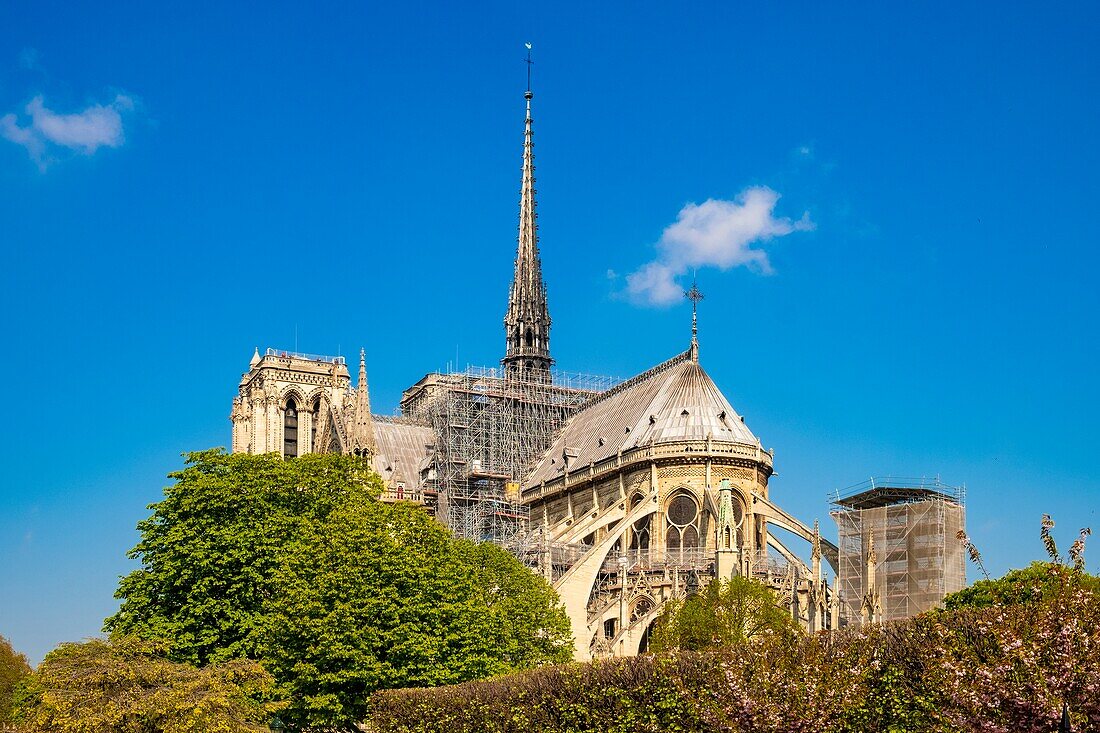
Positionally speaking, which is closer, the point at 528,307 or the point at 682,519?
the point at 682,519

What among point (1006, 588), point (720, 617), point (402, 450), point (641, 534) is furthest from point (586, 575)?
point (402, 450)

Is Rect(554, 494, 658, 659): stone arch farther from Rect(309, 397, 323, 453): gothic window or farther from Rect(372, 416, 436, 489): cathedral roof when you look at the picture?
Rect(309, 397, 323, 453): gothic window

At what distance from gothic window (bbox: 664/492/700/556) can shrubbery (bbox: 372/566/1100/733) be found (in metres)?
35.2

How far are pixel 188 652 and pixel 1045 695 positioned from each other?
94.5 ft

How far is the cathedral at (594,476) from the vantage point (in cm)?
6519

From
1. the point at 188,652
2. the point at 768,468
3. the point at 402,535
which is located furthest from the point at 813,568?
the point at 188,652

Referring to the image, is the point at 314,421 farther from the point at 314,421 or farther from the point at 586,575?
the point at 586,575

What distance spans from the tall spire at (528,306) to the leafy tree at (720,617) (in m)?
39.1

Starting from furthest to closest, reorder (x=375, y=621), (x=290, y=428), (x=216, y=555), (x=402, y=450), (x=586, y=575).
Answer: (x=290, y=428) < (x=402, y=450) < (x=586, y=575) < (x=216, y=555) < (x=375, y=621)

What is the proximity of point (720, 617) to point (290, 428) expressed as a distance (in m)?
60.5

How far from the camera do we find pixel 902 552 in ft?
223

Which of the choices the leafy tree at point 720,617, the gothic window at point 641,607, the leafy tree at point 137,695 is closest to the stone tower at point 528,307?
the gothic window at point 641,607

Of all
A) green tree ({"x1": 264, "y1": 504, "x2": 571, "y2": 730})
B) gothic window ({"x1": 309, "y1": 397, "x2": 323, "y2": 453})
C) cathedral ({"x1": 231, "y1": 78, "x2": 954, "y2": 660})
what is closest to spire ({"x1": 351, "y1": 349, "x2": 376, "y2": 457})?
cathedral ({"x1": 231, "y1": 78, "x2": 954, "y2": 660})

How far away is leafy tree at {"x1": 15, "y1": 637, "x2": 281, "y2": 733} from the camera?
34.4m
